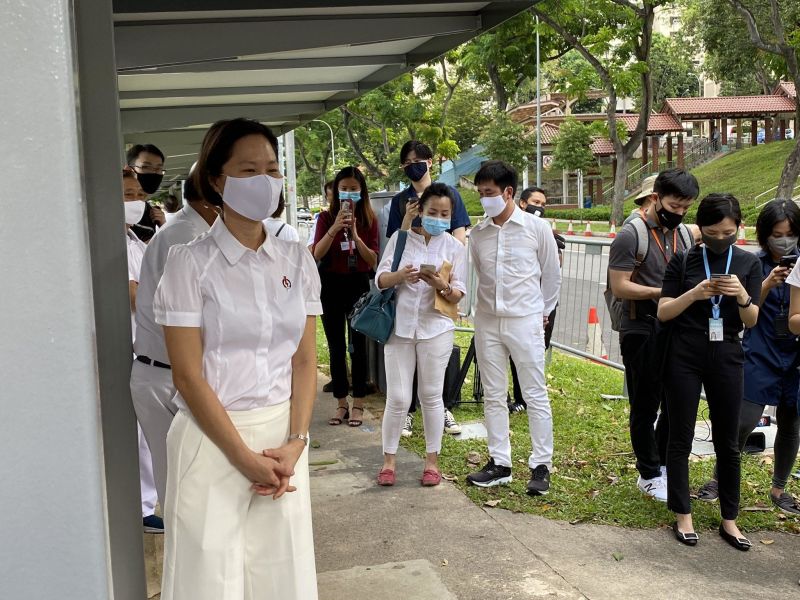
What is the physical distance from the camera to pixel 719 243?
469 cm

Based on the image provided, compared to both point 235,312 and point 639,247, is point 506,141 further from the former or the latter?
point 235,312

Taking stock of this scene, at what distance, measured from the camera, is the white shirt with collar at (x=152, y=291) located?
3.48 meters

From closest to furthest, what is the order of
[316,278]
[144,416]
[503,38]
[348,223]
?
1. [316,278]
2. [144,416]
3. [348,223]
4. [503,38]

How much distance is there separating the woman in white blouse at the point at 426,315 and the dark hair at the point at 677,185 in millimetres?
1327

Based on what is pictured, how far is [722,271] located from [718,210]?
350 millimetres

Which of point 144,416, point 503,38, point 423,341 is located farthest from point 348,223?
point 503,38

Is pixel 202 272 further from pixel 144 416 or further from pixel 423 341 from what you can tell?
pixel 423 341

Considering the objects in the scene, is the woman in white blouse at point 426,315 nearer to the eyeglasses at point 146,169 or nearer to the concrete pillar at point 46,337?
the eyeglasses at point 146,169

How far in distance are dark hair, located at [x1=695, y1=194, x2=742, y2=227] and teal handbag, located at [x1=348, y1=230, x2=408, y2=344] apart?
6.38 ft

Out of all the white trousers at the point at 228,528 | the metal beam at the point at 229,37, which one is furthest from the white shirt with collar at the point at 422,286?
the white trousers at the point at 228,528

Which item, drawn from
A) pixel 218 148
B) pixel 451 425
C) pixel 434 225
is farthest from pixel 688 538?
pixel 218 148

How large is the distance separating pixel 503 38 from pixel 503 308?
611 inches

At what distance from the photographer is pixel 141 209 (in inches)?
194

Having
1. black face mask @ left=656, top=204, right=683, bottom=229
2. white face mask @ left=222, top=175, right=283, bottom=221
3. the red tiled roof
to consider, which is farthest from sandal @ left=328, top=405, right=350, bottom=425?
the red tiled roof
